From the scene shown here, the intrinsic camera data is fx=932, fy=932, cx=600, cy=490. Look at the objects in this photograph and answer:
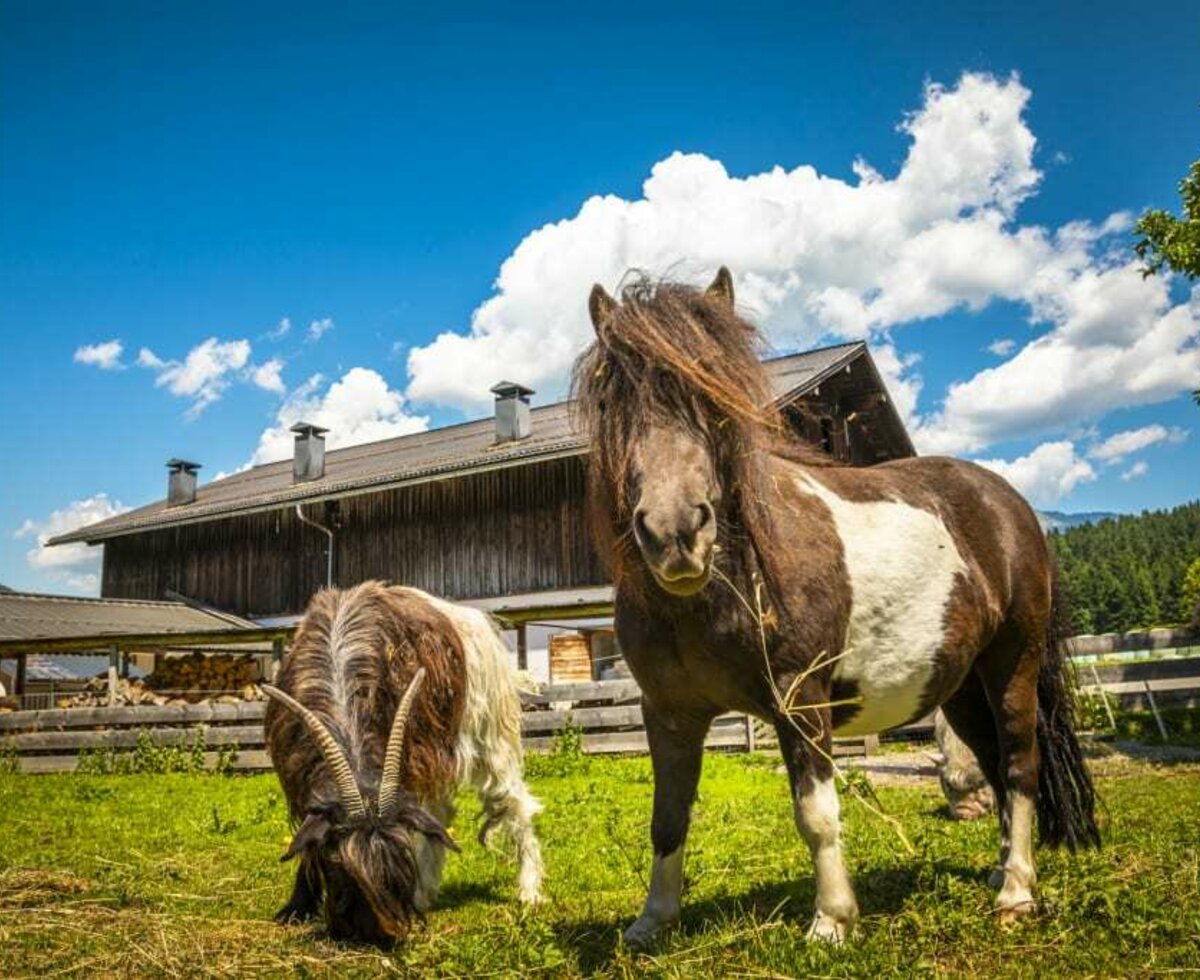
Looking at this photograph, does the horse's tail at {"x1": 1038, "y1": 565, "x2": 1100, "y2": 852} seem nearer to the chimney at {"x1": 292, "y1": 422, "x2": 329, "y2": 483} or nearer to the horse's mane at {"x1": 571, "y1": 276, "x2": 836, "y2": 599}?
the horse's mane at {"x1": 571, "y1": 276, "x2": 836, "y2": 599}

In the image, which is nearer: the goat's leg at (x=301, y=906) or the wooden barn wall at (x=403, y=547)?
the goat's leg at (x=301, y=906)

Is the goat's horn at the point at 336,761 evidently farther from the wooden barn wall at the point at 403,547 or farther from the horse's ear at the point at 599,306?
the wooden barn wall at the point at 403,547

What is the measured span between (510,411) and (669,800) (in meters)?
20.8

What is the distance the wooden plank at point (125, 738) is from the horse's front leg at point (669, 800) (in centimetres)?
1043

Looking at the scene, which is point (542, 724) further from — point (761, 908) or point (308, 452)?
point (308, 452)

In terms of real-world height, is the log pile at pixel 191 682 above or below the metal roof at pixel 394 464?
below

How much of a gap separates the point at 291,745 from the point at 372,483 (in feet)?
60.1

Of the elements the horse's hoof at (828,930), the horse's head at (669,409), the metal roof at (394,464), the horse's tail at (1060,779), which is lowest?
the horse's hoof at (828,930)

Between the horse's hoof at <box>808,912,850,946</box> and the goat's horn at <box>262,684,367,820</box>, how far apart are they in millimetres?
2017

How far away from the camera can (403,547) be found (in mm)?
23812

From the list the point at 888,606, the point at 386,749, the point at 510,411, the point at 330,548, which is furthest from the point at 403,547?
the point at 888,606

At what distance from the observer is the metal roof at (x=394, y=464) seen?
2067 cm

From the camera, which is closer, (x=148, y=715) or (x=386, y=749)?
(x=386, y=749)

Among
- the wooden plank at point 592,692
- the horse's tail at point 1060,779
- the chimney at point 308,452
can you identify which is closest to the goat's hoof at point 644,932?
the horse's tail at point 1060,779
